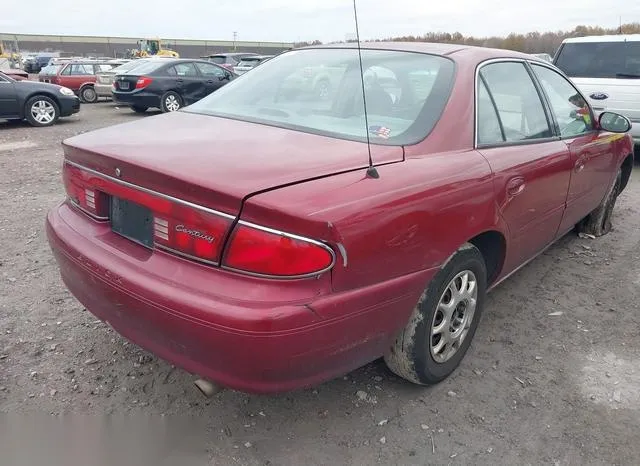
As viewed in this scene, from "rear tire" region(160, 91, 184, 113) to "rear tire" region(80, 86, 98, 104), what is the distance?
533 centimetres

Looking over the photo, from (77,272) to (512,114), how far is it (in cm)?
238

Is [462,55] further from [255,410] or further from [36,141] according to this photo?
[36,141]

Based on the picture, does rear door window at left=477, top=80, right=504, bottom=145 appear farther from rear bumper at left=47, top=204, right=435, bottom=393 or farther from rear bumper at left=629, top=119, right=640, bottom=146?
rear bumper at left=629, top=119, right=640, bottom=146

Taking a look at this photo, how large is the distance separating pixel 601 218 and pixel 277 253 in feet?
13.1

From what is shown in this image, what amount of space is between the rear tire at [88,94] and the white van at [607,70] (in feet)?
48.6

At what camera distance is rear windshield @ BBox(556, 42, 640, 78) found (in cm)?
789

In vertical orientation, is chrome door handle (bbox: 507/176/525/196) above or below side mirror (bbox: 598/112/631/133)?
below

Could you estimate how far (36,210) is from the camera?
5.43m

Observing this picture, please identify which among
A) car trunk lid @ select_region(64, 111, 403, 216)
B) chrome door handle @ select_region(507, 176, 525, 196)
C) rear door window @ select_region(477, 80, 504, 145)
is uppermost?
rear door window @ select_region(477, 80, 504, 145)

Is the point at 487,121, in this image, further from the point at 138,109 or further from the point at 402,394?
the point at 138,109

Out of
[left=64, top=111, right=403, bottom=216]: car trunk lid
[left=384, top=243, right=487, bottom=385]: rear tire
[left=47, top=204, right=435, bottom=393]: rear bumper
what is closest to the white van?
[left=384, top=243, right=487, bottom=385]: rear tire

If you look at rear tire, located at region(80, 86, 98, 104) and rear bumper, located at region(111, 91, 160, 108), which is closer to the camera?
rear bumper, located at region(111, 91, 160, 108)

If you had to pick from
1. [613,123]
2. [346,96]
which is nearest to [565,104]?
[613,123]

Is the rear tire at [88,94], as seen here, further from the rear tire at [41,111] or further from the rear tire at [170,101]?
the rear tire at [41,111]
